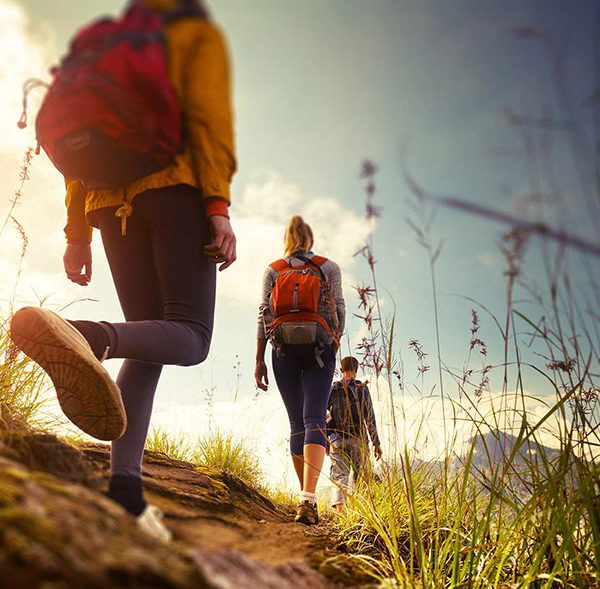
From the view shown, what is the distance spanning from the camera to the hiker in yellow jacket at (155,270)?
46.3 inches

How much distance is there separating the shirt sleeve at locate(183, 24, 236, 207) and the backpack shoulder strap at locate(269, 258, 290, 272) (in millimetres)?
1749

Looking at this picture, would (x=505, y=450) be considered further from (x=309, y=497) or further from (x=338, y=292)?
(x=338, y=292)

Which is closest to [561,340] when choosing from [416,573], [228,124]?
[416,573]

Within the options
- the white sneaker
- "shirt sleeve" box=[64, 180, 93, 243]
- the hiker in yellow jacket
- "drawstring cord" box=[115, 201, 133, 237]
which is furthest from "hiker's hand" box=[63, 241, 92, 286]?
the white sneaker

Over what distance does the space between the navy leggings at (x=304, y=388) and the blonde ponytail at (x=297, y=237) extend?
812 mm

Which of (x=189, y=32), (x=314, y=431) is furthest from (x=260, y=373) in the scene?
(x=189, y=32)

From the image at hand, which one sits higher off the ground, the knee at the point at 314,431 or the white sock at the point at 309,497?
the knee at the point at 314,431

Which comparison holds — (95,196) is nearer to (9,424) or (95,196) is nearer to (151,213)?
(151,213)

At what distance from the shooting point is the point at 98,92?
1.19m

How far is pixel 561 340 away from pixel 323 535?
4.84ft

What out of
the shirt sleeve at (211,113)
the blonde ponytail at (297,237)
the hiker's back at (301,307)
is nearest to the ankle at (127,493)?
the shirt sleeve at (211,113)

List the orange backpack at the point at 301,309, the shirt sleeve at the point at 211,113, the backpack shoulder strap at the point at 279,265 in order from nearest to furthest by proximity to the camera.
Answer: the shirt sleeve at the point at 211,113 → the orange backpack at the point at 301,309 → the backpack shoulder strap at the point at 279,265

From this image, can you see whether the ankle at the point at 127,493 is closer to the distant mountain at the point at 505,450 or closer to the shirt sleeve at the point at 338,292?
the distant mountain at the point at 505,450

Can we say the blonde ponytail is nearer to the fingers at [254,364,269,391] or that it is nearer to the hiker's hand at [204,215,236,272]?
the fingers at [254,364,269,391]
